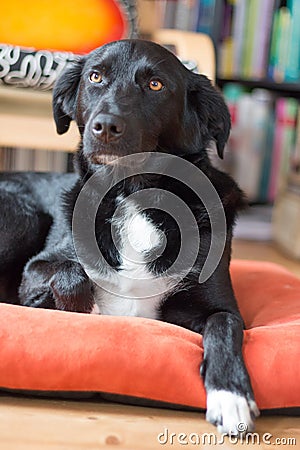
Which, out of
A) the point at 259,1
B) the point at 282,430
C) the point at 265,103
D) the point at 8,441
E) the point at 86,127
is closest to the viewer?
the point at 8,441

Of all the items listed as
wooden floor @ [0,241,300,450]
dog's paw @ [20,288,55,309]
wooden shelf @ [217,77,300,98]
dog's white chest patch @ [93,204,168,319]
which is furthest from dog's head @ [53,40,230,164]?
wooden shelf @ [217,77,300,98]

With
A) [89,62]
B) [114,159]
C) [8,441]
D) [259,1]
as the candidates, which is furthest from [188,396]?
[259,1]

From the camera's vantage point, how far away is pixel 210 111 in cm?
160

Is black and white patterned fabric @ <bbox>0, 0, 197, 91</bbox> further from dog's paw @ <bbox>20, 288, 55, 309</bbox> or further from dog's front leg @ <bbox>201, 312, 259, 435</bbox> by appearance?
dog's front leg @ <bbox>201, 312, 259, 435</bbox>

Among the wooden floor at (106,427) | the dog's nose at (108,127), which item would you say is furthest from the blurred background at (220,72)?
the wooden floor at (106,427)

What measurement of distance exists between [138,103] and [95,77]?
0.15m

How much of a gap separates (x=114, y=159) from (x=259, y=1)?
2416 millimetres

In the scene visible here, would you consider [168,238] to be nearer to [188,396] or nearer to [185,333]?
[185,333]

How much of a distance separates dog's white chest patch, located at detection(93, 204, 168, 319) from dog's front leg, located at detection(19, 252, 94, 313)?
2.1 inches

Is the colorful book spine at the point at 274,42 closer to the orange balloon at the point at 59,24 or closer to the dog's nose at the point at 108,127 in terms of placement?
the orange balloon at the point at 59,24

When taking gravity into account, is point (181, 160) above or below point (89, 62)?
below

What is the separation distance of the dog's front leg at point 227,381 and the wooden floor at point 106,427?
3cm

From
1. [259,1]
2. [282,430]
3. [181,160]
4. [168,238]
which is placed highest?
[259,1]

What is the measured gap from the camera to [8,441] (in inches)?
41.1
